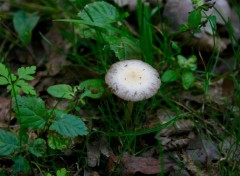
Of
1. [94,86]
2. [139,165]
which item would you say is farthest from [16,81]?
[139,165]

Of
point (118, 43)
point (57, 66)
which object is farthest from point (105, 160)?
point (57, 66)

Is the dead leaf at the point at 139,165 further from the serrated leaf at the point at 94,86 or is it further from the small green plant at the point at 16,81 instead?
the small green plant at the point at 16,81

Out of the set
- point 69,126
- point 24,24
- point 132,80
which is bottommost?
point 69,126

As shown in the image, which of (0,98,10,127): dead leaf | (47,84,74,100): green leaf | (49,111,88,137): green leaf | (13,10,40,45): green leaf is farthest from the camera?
(13,10,40,45): green leaf

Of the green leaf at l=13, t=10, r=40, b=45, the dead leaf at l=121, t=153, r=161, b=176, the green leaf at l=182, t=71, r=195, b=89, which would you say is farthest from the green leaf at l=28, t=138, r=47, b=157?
the green leaf at l=13, t=10, r=40, b=45

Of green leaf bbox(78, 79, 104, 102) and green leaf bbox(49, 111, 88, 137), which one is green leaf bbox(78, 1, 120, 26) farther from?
green leaf bbox(49, 111, 88, 137)

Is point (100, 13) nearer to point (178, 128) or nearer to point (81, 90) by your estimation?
point (81, 90)

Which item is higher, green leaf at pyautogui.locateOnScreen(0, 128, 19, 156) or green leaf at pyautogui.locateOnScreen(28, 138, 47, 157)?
green leaf at pyautogui.locateOnScreen(0, 128, 19, 156)
